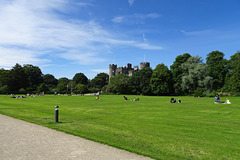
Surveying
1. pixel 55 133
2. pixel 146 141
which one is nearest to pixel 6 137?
pixel 55 133

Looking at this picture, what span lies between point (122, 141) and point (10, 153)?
405 cm

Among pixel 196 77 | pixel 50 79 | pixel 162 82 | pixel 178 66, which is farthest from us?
pixel 50 79

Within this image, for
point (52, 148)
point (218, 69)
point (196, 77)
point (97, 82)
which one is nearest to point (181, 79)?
point (196, 77)

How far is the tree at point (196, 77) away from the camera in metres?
61.0

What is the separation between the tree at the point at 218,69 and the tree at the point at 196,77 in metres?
5.64

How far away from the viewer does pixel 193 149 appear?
6590 millimetres

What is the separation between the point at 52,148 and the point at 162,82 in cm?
7178

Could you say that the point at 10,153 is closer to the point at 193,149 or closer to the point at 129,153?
Answer: the point at 129,153

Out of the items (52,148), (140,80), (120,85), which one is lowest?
(52,148)

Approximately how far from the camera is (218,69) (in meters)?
69.0

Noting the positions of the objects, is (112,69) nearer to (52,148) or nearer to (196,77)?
(196,77)

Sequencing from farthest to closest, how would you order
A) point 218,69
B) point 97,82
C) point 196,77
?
point 97,82 < point 218,69 < point 196,77

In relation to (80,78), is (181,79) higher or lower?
lower

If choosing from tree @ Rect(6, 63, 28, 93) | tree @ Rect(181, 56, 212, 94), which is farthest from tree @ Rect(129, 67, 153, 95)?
tree @ Rect(6, 63, 28, 93)
